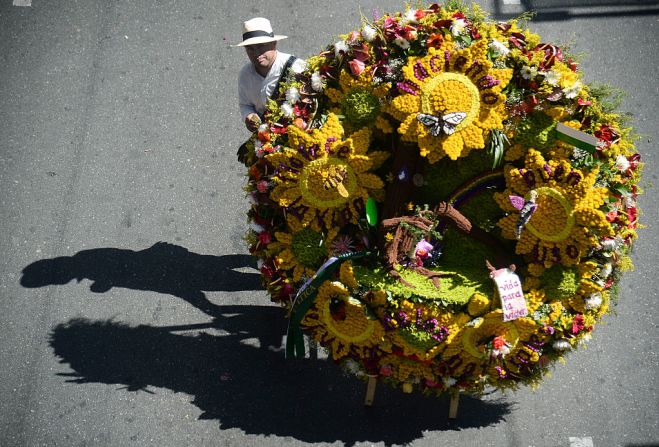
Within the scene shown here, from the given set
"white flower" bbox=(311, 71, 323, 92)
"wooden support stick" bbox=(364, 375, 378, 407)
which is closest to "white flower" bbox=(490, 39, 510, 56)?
"white flower" bbox=(311, 71, 323, 92)

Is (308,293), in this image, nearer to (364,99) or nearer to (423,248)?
(423,248)

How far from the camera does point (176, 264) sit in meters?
4.86

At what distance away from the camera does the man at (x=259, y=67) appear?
405 centimetres

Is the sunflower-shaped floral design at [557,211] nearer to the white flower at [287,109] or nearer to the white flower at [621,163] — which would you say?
the white flower at [621,163]

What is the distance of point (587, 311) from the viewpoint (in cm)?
360

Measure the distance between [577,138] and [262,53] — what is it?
193cm

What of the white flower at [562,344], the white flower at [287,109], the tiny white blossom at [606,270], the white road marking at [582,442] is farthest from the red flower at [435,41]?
the white road marking at [582,442]

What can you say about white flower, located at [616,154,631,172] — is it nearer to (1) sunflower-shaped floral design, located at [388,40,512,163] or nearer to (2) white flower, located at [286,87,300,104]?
(1) sunflower-shaped floral design, located at [388,40,512,163]

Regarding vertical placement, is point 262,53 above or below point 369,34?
below

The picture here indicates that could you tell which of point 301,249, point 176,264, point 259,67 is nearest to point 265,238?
point 301,249

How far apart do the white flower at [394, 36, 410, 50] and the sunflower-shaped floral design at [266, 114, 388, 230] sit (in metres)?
0.48

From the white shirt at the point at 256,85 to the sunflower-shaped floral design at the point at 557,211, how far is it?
1.56 metres

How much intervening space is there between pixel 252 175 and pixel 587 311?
200cm

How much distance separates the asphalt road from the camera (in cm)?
438
